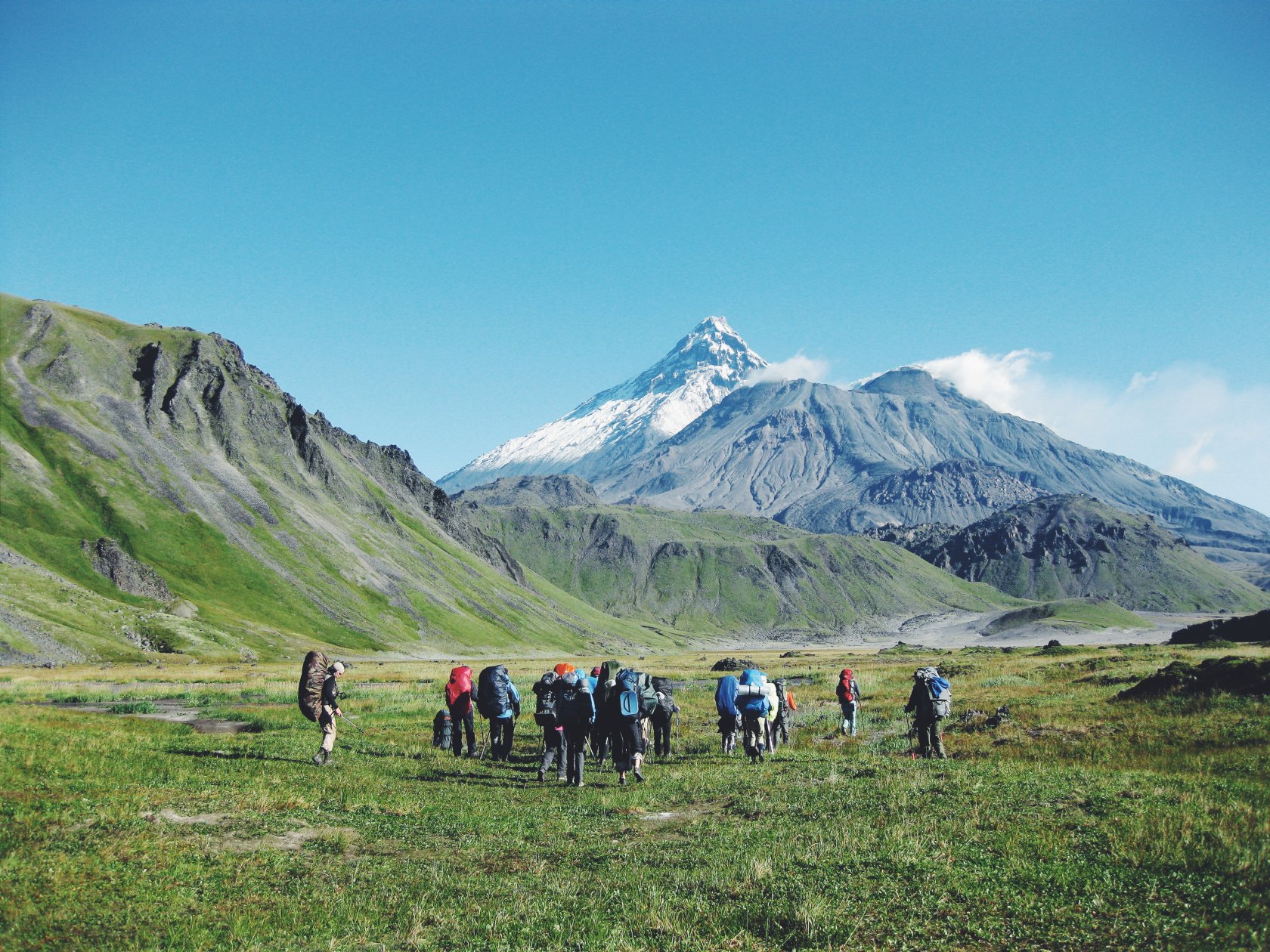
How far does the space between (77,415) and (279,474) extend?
38.3 meters

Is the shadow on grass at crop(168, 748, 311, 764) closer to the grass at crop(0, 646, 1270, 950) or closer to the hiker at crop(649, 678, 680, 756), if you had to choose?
the grass at crop(0, 646, 1270, 950)

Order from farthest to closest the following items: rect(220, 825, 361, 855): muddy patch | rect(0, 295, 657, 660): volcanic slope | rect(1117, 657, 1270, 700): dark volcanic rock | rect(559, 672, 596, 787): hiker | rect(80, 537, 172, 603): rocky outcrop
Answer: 1. rect(80, 537, 172, 603): rocky outcrop
2. rect(0, 295, 657, 660): volcanic slope
3. rect(1117, 657, 1270, 700): dark volcanic rock
4. rect(559, 672, 596, 787): hiker
5. rect(220, 825, 361, 855): muddy patch

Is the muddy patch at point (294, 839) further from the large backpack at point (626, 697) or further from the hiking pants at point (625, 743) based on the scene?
the hiking pants at point (625, 743)

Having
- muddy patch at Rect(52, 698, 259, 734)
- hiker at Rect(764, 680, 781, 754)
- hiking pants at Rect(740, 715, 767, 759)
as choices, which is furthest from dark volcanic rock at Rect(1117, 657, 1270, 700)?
muddy patch at Rect(52, 698, 259, 734)

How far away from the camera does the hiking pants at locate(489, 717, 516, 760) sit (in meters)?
23.9

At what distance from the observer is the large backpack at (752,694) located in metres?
23.6

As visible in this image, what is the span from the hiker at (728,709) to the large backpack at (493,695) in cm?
648

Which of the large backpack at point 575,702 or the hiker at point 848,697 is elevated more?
the large backpack at point 575,702

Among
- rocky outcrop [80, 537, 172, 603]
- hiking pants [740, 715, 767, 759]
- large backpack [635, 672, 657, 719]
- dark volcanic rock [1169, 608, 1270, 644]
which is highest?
rocky outcrop [80, 537, 172, 603]

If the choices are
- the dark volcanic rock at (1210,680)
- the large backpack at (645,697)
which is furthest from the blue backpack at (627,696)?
the dark volcanic rock at (1210,680)

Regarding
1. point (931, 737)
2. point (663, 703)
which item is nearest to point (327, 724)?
point (663, 703)

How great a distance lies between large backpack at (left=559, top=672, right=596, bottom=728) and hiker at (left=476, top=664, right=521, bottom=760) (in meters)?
3.12

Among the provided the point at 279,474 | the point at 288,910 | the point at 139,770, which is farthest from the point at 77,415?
the point at 288,910

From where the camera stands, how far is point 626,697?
2083 centimetres
